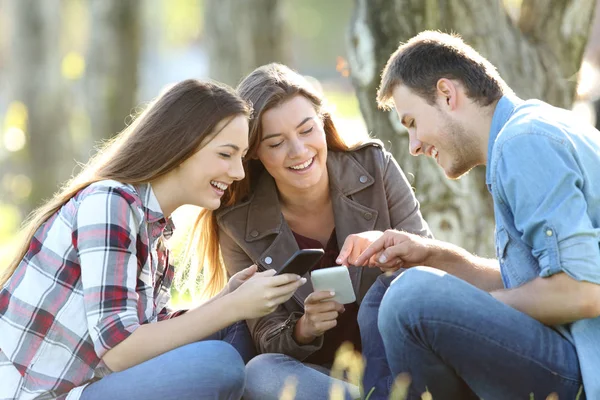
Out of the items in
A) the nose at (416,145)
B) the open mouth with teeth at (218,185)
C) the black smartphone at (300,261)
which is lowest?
the black smartphone at (300,261)

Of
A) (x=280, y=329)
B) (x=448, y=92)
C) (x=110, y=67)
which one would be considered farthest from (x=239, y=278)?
(x=110, y=67)

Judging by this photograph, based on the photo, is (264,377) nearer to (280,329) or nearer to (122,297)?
(280,329)

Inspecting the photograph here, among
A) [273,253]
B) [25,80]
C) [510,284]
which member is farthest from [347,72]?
[25,80]

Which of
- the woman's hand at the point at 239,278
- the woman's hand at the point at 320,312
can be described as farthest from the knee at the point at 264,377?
the woman's hand at the point at 239,278

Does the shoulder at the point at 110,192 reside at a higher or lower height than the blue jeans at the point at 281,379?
higher

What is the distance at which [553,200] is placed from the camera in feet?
9.76

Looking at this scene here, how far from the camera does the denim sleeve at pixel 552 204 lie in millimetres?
2951

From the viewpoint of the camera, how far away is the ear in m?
3.48

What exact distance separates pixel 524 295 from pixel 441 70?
88 cm

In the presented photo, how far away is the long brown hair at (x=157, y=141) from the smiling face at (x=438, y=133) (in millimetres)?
648

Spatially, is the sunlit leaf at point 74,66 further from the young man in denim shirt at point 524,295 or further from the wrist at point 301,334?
the young man in denim shirt at point 524,295

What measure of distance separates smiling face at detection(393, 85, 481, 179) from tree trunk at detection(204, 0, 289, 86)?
564 cm

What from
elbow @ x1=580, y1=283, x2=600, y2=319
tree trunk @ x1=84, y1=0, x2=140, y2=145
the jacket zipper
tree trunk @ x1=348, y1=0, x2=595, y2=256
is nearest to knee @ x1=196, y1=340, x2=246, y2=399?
the jacket zipper

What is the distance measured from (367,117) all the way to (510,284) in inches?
91.2
